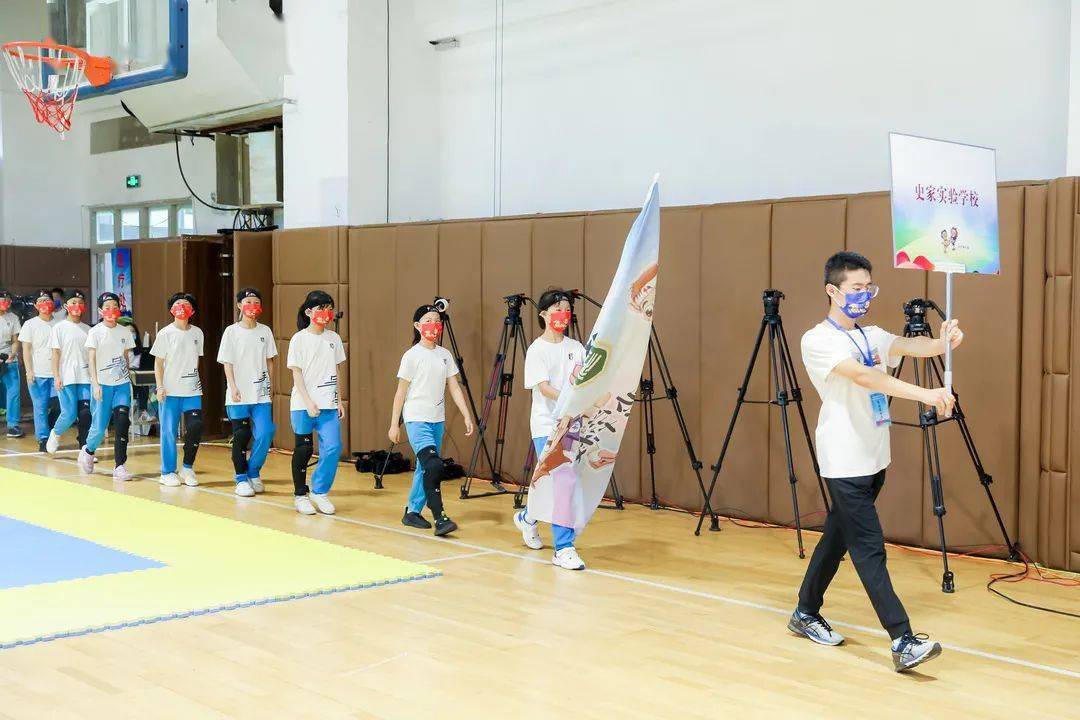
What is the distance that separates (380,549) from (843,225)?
140 inches

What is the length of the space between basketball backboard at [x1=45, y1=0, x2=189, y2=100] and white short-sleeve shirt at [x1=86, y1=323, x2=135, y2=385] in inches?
121

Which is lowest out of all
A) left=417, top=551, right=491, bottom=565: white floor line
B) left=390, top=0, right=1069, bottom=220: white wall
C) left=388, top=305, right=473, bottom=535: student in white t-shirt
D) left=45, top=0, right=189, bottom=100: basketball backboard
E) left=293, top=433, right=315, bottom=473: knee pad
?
left=417, top=551, right=491, bottom=565: white floor line

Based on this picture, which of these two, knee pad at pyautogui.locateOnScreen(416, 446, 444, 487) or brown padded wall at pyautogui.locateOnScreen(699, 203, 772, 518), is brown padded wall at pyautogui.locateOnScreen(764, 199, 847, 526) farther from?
knee pad at pyautogui.locateOnScreen(416, 446, 444, 487)

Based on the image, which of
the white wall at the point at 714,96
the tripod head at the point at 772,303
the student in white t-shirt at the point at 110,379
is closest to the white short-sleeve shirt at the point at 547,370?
the tripod head at the point at 772,303

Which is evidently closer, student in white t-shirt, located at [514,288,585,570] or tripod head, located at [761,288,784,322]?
student in white t-shirt, located at [514,288,585,570]

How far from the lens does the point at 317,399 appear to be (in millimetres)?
7816

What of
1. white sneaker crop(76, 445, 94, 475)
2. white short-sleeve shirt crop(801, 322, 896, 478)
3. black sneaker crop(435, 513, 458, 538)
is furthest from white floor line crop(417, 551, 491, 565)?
white sneaker crop(76, 445, 94, 475)

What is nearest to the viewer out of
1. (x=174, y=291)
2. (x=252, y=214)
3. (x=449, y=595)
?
(x=449, y=595)

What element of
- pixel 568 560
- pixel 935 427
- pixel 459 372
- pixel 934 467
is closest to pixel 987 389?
pixel 935 427

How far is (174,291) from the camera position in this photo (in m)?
12.4

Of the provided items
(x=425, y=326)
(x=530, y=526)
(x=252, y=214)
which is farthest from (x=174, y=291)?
(x=530, y=526)

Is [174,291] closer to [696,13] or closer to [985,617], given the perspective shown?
[696,13]

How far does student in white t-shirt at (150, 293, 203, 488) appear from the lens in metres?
8.93

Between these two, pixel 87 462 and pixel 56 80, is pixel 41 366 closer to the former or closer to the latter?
pixel 87 462
